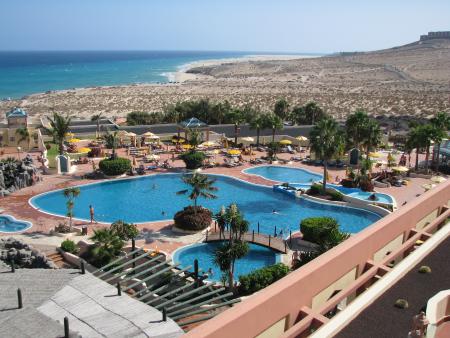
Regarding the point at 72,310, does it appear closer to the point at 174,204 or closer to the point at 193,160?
the point at 174,204

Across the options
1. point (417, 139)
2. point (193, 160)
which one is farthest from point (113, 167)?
point (417, 139)

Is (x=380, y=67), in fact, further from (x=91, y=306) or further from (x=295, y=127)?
(x=91, y=306)

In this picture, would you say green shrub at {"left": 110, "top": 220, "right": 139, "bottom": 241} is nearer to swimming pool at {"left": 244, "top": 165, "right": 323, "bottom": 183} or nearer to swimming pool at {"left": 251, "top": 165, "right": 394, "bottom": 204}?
swimming pool at {"left": 251, "top": 165, "right": 394, "bottom": 204}

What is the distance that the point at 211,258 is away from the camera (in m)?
22.5

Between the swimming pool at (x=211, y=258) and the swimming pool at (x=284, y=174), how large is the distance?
546 inches

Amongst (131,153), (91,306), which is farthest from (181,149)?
(91,306)

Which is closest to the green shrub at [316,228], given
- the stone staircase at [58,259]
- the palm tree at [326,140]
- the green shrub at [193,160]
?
the palm tree at [326,140]

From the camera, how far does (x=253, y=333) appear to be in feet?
23.6

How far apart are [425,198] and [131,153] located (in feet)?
110

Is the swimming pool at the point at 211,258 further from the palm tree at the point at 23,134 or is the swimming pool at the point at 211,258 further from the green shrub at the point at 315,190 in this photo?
the palm tree at the point at 23,134

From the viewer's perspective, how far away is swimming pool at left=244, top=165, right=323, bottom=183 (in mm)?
36719

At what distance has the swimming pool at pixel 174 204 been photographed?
27.9m

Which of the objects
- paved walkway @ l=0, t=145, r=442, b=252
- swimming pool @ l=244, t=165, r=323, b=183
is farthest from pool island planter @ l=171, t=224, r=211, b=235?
swimming pool @ l=244, t=165, r=323, b=183

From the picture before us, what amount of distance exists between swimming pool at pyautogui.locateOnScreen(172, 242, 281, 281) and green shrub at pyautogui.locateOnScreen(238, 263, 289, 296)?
232cm
